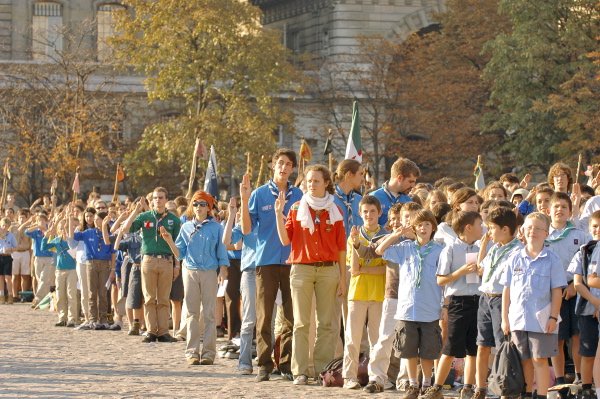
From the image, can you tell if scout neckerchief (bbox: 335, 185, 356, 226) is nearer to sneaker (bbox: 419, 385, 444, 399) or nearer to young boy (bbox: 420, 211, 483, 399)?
young boy (bbox: 420, 211, 483, 399)

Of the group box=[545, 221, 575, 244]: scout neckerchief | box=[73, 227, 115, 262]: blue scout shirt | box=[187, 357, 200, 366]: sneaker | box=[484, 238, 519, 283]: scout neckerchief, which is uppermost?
box=[73, 227, 115, 262]: blue scout shirt

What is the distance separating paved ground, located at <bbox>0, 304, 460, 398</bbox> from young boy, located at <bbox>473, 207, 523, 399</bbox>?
3.94 ft

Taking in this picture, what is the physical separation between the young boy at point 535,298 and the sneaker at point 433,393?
0.82 metres

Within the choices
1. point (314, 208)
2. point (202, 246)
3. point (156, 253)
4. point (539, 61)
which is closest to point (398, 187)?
point (314, 208)

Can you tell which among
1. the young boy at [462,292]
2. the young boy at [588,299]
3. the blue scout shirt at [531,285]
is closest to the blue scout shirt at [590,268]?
the young boy at [588,299]

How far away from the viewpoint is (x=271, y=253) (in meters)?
16.5

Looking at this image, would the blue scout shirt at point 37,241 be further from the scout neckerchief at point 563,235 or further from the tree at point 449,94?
the tree at point 449,94

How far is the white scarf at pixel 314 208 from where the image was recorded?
1567 cm

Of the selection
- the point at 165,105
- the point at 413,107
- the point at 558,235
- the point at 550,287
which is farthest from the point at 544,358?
the point at 165,105

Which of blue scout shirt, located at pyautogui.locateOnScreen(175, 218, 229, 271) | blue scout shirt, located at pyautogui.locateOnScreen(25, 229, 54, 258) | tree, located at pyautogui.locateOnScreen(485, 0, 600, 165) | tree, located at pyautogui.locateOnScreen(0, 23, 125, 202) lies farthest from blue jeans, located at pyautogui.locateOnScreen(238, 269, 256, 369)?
tree, located at pyautogui.locateOnScreen(0, 23, 125, 202)

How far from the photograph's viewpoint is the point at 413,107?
201ft

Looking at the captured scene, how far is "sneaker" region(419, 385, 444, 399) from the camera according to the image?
14.1 meters

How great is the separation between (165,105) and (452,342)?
5160 centimetres

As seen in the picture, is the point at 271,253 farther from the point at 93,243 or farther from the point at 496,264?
the point at 93,243
